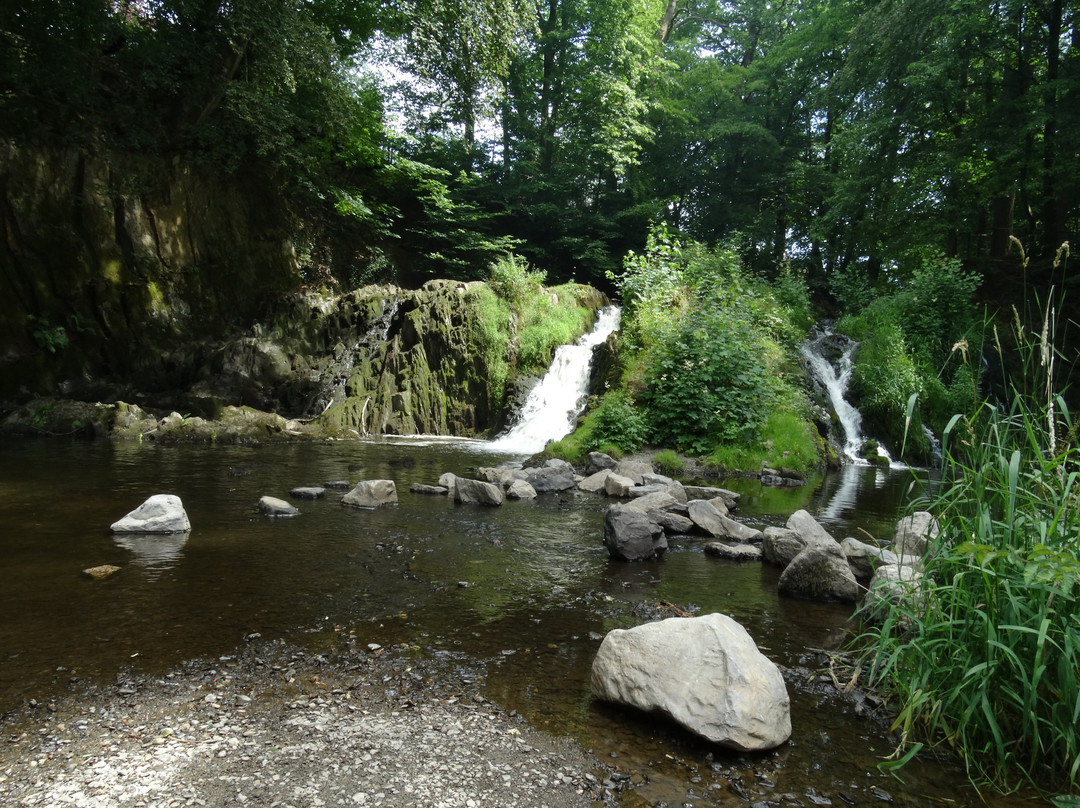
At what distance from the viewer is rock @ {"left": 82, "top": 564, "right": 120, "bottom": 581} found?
434 centimetres

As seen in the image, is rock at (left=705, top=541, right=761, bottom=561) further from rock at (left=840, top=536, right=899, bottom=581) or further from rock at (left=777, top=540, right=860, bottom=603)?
rock at (left=777, top=540, right=860, bottom=603)

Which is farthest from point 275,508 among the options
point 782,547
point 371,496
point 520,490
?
point 782,547

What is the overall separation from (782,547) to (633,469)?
4.42 metres

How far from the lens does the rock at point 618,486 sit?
8.34 meters

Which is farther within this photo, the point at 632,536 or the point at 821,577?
the point at 632,536

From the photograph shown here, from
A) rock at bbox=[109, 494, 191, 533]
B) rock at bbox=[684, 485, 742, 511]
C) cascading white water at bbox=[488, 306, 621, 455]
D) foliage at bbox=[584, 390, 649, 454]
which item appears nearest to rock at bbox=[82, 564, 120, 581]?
rock at bbox=[109, 494, 191, 533]

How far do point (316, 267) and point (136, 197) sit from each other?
208 inches

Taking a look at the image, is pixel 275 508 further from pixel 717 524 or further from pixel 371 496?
pixel 717 524

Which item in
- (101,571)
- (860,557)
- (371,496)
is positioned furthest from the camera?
(371,496)

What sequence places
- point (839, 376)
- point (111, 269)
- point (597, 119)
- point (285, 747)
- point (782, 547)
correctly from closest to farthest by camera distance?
point (285, 747)
point (782, 547)
point (839, 376)
point (111, 269)
point (597, 119)

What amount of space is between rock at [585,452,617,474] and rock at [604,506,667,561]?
14.6ft

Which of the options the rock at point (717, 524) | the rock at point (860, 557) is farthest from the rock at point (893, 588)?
the rock at point (717, 524)

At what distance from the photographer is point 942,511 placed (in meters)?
2.69

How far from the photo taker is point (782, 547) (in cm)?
524
